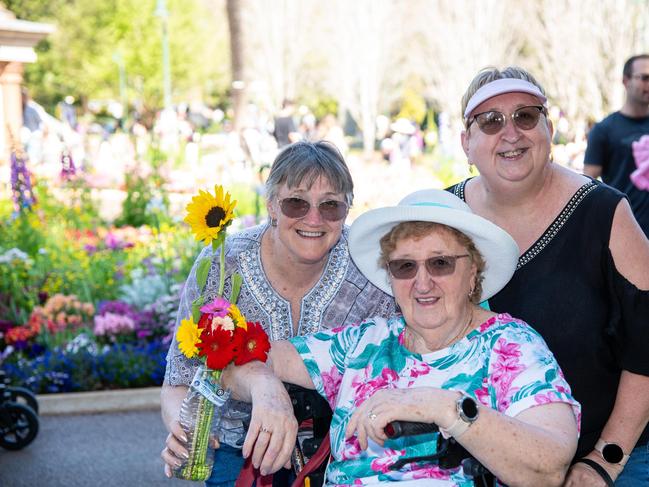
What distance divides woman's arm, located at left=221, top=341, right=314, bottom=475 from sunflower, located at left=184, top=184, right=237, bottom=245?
474 mm

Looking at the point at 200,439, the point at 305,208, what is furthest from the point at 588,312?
the point at 200,439

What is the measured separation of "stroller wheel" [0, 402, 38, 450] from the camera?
5.55 meters

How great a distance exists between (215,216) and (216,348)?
43 centimetres

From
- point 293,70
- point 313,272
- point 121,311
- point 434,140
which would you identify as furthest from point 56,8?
point 313,272

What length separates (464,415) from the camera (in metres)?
2.32

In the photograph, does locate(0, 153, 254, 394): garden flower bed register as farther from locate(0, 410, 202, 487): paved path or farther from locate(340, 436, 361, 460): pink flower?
locate(340, 436, 361, 460): pink flower

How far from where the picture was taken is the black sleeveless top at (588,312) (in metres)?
2.76

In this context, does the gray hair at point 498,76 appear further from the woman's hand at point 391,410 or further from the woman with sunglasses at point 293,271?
the woman's hand at point 391,410

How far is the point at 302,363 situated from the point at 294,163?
0.72 m

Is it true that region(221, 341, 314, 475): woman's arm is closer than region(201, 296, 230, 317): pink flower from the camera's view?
Yes

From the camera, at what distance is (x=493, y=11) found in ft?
75.8

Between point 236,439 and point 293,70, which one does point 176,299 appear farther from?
point 293,70

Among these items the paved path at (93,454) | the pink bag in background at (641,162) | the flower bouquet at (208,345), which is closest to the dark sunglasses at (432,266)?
Result: the flower bouquet at (208,345)

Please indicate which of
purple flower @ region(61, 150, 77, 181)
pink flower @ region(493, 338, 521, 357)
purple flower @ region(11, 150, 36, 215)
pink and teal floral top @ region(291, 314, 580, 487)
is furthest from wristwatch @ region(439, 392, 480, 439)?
purple flower @ region(61, 150, 77, 181)
